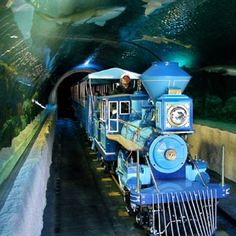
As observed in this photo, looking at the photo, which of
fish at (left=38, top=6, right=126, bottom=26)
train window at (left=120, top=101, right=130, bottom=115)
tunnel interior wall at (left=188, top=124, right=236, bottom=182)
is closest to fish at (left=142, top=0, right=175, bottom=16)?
fish at (left=38, top=6, right=126, bottom=26)

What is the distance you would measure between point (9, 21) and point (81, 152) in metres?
9.74

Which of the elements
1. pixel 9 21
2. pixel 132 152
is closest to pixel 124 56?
pixel 132 152

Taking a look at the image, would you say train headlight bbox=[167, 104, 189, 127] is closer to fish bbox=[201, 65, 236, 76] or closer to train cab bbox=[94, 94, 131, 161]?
train cab bbox=[94, 94, 131, 161]

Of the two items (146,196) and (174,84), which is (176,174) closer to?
(146,196)

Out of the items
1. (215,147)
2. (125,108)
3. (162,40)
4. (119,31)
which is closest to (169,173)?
(125,108)

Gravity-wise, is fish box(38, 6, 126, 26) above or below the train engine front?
above

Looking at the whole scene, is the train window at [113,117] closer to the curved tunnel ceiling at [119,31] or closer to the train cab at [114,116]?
the train cab at [114,116]

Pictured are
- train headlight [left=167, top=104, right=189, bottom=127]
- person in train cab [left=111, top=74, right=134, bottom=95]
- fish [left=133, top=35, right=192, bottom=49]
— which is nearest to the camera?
train headlight [left=167, top=104, right=189, bottom=127]

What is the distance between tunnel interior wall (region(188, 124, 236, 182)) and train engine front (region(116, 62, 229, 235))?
3.14 metres

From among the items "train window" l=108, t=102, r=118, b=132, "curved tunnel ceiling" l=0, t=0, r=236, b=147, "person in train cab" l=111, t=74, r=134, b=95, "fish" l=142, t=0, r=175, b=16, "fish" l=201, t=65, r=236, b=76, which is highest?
"fish" l=142, t=0, r=175, b=16

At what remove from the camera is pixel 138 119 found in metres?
8.80

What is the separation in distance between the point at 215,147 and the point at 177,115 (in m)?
4.99

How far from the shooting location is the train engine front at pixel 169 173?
6254mm

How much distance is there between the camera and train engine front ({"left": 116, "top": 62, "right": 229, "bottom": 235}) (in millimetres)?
6254
